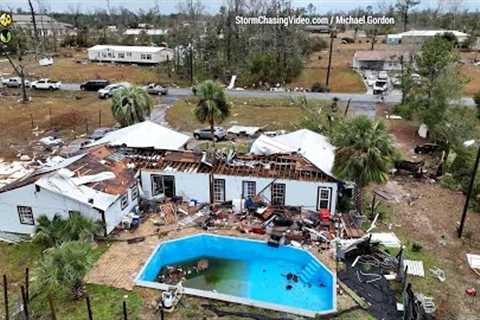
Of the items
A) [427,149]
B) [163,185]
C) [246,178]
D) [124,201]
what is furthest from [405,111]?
[124,201]

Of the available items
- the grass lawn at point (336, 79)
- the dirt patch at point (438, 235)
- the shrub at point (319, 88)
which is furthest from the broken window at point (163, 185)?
the grass lawn at point (336, 79)

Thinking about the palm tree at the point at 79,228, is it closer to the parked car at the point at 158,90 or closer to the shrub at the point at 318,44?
the parked car at the point at 158,90

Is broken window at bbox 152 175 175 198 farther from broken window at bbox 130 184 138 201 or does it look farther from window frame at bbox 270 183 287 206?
window frame at bbox 270 183 287 206

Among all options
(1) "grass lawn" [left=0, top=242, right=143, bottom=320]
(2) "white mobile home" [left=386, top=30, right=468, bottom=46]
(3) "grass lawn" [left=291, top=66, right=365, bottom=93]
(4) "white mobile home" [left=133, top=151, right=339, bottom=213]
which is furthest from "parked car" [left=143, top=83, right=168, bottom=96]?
(2) "white mobile home" [left=386, top=30, right=468, bottom=46]

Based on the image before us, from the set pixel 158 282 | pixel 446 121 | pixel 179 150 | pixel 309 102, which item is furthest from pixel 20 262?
pixel 309 102

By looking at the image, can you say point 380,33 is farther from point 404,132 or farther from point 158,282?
point 158,282

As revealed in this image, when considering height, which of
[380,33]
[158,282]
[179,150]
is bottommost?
[158,282]

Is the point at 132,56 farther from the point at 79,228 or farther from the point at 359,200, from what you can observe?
the point at 359,200
